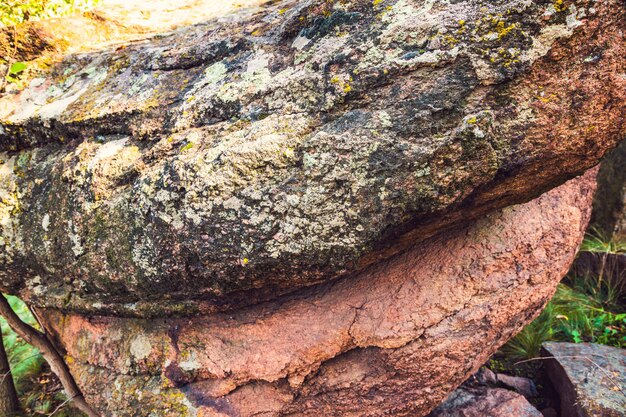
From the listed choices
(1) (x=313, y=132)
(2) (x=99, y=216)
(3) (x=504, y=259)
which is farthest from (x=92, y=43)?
(3) (x=504, y=259)

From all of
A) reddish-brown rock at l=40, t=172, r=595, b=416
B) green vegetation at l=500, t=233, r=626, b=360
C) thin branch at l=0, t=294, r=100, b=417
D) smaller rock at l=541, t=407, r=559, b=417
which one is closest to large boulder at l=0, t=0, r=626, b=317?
reddish-brown rock at l=40, t=172, r=595, b=416

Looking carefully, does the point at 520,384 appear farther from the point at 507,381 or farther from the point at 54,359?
the point at 54,359

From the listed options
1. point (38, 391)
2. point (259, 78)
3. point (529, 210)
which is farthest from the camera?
point (38, 391)

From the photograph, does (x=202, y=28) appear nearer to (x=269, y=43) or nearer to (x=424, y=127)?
(x=269, y=43)

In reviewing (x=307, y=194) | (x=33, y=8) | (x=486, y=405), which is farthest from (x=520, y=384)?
(x=33, y=8)

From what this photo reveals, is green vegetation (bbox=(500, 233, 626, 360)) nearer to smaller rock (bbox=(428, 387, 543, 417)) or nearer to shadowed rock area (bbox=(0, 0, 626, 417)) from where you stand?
smaller rock (bbox=(428, 387, 543, 417))
